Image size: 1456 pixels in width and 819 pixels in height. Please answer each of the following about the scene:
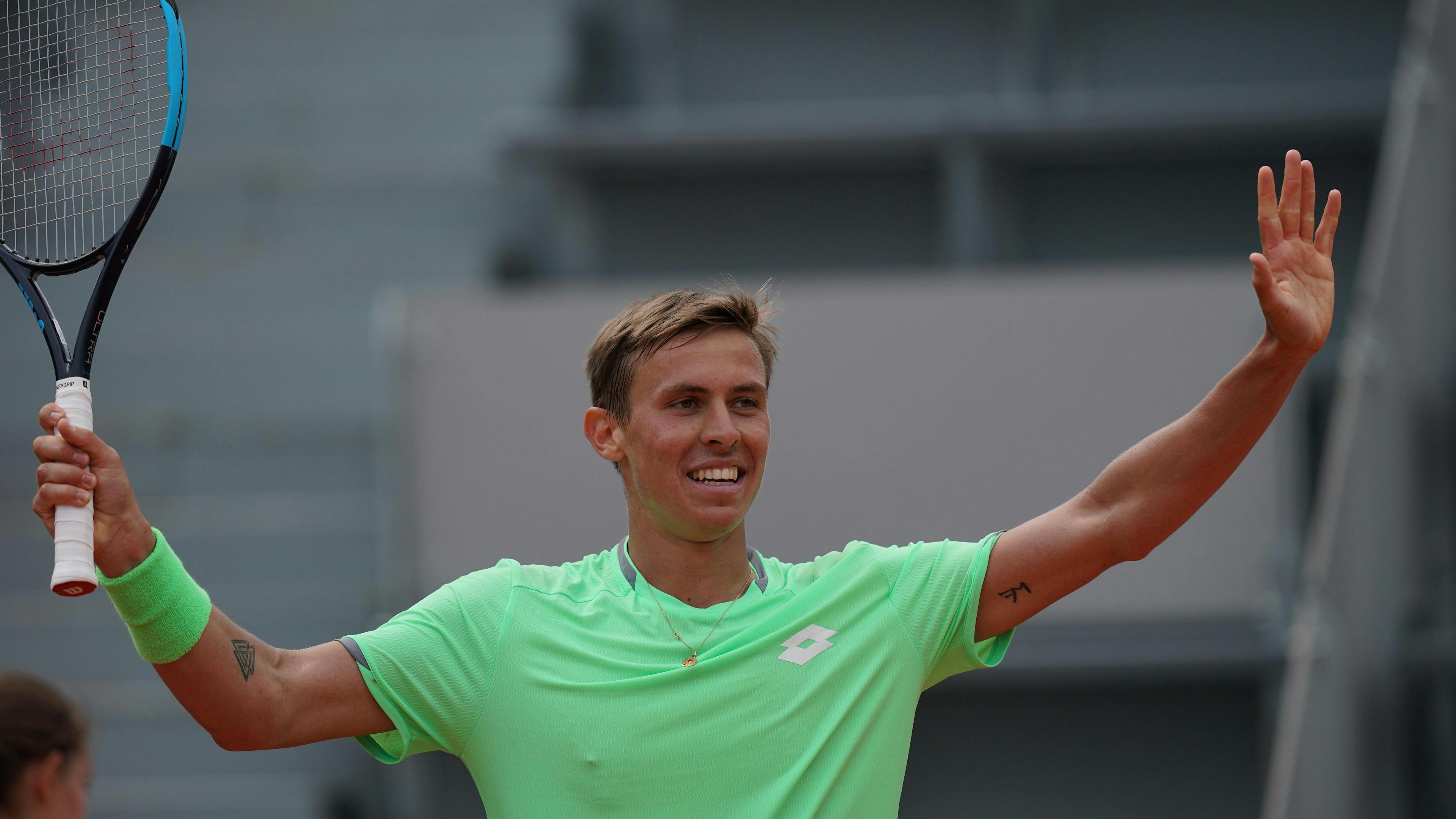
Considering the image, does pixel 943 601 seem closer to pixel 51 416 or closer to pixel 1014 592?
pixel 1014 592

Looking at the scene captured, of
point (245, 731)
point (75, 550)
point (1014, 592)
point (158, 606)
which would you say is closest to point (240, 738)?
point (245, 731)

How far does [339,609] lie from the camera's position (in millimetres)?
8234

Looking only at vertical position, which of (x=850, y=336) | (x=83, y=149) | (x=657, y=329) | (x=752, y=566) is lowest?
(x=752, y=566)

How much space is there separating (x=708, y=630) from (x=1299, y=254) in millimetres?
1115

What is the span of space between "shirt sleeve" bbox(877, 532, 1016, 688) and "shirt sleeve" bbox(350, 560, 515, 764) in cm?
64

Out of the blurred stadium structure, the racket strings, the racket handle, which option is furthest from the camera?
the blurred stadium structure

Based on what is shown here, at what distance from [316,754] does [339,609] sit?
31.1 inches

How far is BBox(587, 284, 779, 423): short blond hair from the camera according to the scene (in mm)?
2457

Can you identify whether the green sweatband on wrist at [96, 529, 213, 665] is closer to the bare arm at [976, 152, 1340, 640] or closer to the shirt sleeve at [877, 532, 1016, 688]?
the shirt sleeve at [877, 532, 1016, 688]

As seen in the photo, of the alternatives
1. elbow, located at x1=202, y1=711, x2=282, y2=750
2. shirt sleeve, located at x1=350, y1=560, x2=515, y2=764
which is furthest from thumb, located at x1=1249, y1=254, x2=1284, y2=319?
elbow, located at x1=202, y1=711, x2=282, y2=750

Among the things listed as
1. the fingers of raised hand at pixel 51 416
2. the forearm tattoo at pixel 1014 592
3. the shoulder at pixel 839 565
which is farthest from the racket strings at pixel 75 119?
the forearm tattoo at pixel 1014 592

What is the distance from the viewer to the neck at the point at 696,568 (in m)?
2.50

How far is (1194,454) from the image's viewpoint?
7.59 feet

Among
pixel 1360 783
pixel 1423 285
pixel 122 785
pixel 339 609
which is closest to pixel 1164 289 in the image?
pixel 1423 285
